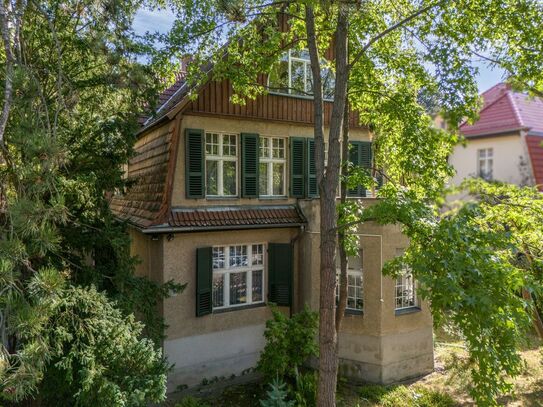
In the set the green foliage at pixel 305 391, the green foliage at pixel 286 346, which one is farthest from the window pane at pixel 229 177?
the green foliage at pixel 305 391

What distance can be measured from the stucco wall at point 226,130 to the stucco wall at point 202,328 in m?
0.77

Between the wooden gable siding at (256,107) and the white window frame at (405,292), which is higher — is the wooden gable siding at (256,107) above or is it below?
above

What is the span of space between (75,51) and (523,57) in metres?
7.86

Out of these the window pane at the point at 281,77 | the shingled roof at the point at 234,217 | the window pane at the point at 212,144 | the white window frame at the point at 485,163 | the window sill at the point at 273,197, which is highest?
the window pane at the point at 281,77

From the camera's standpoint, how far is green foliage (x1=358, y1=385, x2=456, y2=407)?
9.52 metres

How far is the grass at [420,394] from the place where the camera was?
9.53 metres

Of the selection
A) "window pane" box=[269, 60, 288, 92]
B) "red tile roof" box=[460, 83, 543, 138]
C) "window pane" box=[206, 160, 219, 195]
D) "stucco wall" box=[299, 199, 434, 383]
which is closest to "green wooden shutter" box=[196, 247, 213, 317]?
"window pane" box=[206, 160, 219, 195]

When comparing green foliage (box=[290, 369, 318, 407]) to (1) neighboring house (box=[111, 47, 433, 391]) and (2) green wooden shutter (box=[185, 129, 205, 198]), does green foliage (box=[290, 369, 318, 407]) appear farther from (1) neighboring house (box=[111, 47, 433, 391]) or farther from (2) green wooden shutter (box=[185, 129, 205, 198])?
(2) green wooden shutter (box=[185, 129, 205, 198])

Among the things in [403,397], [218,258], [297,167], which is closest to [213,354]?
[218,258]

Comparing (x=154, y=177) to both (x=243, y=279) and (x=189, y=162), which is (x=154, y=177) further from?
(x=243, y=279)

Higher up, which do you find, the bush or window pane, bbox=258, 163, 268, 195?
window pane, bbox=258, 163, 268, 195

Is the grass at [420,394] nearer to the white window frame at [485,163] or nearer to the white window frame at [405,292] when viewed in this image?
the white window frame at [405,292]

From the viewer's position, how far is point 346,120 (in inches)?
390

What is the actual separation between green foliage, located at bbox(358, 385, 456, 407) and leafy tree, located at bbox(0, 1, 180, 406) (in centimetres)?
513
